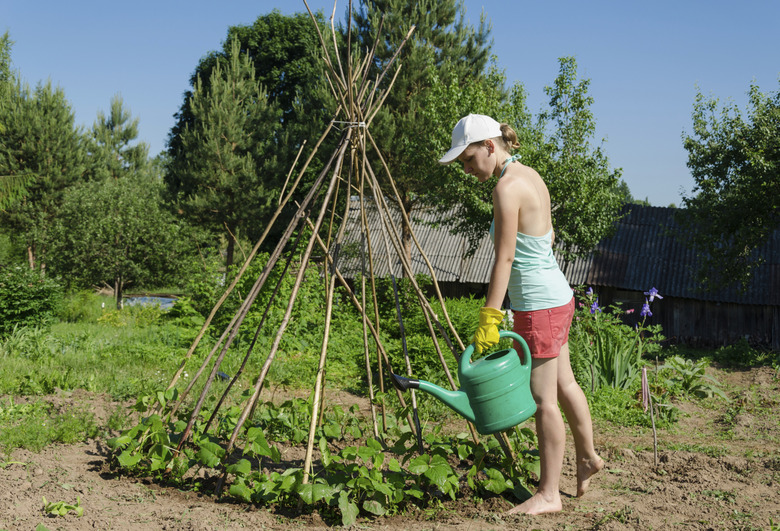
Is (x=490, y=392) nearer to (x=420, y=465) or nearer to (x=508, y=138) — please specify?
(x=420, y=465)

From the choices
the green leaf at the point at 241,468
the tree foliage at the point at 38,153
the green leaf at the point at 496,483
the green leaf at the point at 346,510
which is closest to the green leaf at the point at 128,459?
the green leaf at the point at 241,468

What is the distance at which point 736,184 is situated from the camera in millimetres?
10367

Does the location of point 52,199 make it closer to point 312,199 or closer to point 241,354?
point 241,354

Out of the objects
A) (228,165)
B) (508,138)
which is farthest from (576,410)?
(228,165)

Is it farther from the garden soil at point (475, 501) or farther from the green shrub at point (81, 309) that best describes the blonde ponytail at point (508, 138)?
the green shrub at point (81, 309)

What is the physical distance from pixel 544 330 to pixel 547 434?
1.46ft

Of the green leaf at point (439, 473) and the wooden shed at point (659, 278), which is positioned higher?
the wooden shed at point (659, 278)

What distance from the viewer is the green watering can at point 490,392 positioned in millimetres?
2443

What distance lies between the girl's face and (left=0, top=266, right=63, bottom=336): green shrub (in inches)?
326

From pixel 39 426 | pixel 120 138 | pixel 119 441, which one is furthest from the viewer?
pixel 120 138

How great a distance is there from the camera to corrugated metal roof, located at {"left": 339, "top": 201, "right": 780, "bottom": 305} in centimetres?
1327

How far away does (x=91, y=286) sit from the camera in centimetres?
1655

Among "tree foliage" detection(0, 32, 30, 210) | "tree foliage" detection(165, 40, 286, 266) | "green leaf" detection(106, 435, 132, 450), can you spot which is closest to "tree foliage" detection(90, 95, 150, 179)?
"tree foliage" detection(0, 32, 30, 210)

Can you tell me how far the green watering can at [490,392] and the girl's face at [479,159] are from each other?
0.72 metres
